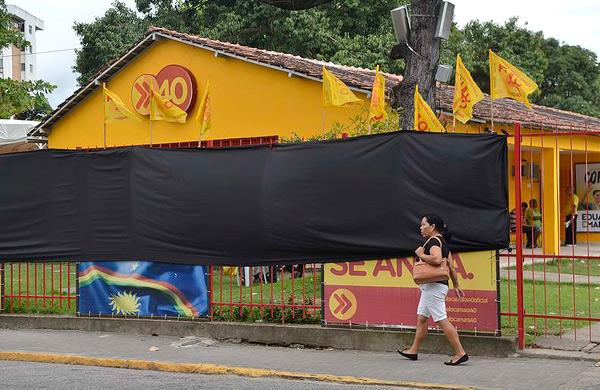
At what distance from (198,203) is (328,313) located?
239 centimetres

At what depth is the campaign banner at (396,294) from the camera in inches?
362

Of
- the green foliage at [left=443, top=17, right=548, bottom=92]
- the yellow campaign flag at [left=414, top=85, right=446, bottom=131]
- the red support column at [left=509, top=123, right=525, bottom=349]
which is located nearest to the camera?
the red support column at [left=509, top=123, right=525, bottom=349]

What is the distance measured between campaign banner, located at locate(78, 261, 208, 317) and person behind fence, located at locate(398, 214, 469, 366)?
327 cm

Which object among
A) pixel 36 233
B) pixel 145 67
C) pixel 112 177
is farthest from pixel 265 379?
pixel 145 67

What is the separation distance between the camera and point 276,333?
1027 cm

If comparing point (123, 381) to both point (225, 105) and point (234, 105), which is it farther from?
point (225, 105)

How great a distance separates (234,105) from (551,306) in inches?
414

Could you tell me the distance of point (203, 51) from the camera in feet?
69.6

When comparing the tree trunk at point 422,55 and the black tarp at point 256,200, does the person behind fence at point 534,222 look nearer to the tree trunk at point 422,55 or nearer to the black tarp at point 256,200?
the tree trunk at point 422,55

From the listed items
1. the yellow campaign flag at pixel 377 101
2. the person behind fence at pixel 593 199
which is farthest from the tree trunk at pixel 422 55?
the person behind fence at pixel 593 199

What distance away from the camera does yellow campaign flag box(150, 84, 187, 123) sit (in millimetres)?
18903

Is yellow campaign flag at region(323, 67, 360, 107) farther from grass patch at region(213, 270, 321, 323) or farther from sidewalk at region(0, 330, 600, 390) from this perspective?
sidewalk at region(0, 330, 600, 390)

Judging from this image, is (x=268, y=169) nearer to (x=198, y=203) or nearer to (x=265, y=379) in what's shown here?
(x=198, y=203)

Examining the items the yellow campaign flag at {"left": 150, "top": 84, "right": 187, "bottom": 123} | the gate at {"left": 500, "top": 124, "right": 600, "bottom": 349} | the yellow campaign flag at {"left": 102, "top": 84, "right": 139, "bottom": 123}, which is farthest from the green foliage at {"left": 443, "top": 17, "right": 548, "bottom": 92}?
the yellow campaign flag at {"left": 102, "top": 84, "right": 139, "bottom": 123}
